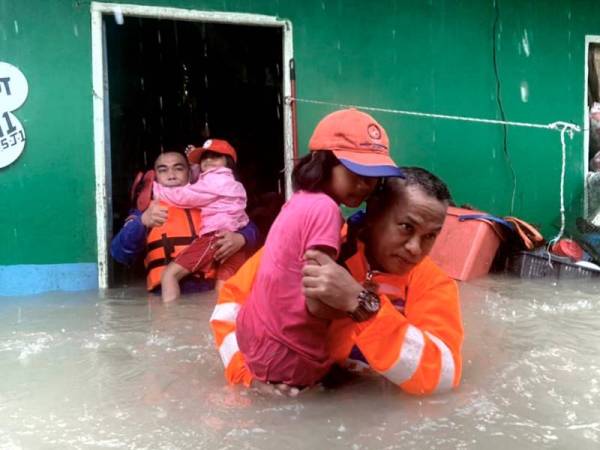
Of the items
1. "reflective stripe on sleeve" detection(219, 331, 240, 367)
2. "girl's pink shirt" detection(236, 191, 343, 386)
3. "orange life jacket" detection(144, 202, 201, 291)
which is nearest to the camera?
"girl's pink shirt" detection(236, 191, 343, 386)

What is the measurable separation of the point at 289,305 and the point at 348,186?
1.71 ft

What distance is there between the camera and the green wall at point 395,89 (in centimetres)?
572

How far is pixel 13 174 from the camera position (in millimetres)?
5703

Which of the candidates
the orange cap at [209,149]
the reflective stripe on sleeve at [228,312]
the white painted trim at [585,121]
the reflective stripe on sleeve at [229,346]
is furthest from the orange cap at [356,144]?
the white painted trim at [585,121]

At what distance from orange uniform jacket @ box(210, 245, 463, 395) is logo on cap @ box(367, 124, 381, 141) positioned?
449 millimetres

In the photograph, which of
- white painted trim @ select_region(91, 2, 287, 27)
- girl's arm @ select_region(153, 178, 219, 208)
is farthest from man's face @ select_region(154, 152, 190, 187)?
white painted trim @ select_region(91, 2, 287, 27)

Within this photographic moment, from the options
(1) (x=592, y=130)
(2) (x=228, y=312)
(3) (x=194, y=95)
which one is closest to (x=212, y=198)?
(2) (x=228, y=312)

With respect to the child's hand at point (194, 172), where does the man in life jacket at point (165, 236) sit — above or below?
below

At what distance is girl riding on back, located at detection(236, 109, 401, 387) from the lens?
2.42 metres

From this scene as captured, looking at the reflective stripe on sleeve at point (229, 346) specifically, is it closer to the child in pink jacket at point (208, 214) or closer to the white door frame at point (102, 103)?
the child in pink jacket at point (208, 214)

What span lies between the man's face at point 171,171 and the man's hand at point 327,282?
351 centimetres

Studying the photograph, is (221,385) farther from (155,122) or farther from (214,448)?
(155,122)

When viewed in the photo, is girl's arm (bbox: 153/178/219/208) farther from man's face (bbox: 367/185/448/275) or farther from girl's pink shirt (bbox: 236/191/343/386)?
man's face (bbox: 367/185/448/275)

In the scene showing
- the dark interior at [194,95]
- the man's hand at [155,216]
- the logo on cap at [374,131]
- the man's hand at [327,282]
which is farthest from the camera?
the dark interior at [194,95]
